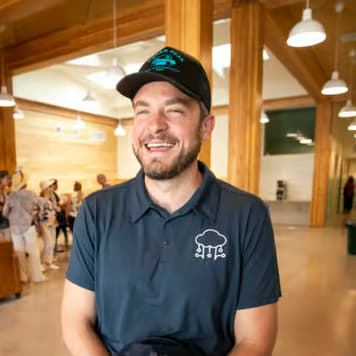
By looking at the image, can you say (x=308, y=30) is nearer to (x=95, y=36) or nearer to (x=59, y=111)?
(x=95, y=36)

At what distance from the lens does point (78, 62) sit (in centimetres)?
842

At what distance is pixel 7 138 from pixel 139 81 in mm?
7171

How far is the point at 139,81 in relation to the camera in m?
1.12

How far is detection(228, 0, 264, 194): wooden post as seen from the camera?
3.76 meters

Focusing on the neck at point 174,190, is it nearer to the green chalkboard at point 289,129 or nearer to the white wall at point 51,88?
the white wall at point 51,88

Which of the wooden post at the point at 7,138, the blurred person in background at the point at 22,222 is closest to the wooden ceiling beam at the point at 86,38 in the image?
the wooden post at the point at 7,138

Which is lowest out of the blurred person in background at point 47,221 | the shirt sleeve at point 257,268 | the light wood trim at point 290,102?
the blurred person in background at point 47,221

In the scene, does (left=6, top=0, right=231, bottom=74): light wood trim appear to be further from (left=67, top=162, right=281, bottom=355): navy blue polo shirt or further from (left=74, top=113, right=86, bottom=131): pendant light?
(left=67, top=162, right=281, bottom=355): navy blue polo shirt

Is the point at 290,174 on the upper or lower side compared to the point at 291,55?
lower

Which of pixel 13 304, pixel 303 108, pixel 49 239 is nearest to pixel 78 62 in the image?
pixel 49 239

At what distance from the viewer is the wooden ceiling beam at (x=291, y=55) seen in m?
4.50

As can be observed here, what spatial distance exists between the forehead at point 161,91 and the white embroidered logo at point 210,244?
1.77ft

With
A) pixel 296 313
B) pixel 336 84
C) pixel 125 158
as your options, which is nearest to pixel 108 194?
pixel 296 313

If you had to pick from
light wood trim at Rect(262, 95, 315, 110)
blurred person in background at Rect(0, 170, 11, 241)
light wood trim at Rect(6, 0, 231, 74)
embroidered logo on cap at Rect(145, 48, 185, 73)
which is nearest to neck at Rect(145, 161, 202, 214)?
embroidered logo on cap at Rect(145, 48, 185, 73)
